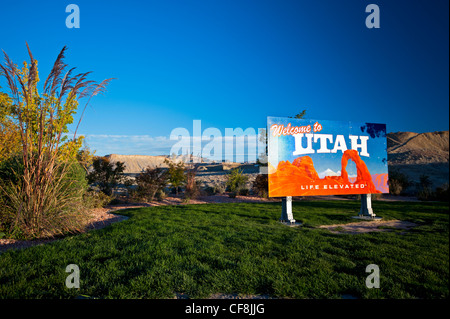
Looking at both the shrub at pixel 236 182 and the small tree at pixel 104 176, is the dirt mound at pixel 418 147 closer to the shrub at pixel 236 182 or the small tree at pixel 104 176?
the shrub at pixel 236 182

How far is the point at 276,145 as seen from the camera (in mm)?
8867

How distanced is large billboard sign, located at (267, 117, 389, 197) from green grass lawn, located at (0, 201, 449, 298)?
248 cm

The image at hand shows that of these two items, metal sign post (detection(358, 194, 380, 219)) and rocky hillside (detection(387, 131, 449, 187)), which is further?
rocky hillside (detection(387, 131, 449, 187))

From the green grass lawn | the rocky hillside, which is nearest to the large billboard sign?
the green grass lawn

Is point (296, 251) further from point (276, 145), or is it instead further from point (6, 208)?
point (6, 208)

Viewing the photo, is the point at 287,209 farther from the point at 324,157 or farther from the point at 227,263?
the point at 227,263

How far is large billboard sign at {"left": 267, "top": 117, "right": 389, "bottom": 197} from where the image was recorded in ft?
29.5

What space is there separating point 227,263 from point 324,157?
7.08 meters

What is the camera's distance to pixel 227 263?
14.5ft

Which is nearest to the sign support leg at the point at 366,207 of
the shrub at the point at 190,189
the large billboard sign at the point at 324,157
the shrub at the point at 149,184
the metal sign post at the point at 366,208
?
the metal sign post at the point at 366,208

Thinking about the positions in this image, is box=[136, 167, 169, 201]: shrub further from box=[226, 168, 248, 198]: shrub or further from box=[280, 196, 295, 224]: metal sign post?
box=[280, 196, 295, 224]: metal sign post

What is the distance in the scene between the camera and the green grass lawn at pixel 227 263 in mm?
3396

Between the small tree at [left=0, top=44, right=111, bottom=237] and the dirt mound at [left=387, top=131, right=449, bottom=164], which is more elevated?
the dirt mound at [left=387, top=131, right=449, bottom=164]
